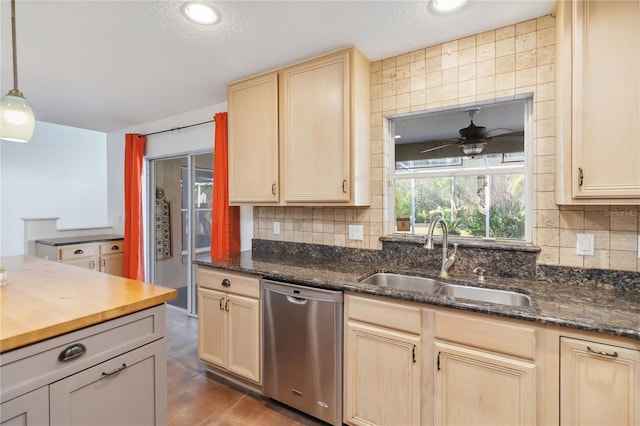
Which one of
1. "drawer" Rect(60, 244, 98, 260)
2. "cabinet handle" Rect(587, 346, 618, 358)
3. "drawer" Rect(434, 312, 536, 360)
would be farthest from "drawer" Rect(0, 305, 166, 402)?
"drawer" Rect(60, 244, 98, 260)

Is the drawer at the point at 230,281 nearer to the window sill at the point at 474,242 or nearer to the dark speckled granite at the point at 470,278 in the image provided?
the dark speckled granite at the point at 470,278

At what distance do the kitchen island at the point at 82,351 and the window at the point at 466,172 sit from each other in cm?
172

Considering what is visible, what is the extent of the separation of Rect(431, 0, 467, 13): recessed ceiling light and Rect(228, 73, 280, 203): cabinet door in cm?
122

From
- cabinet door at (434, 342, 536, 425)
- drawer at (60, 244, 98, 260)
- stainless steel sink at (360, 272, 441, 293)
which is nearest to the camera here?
cabinet door at (434, 342, 536, 425)

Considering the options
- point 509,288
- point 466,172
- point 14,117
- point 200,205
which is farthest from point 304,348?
point 200,205

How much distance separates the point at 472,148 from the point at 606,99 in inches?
28.6

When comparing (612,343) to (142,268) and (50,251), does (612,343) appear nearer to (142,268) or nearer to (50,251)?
(142,268)

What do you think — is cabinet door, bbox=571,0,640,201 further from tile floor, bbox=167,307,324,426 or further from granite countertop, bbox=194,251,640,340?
tile floor, bbox=167,307,324,426

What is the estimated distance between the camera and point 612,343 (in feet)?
3.95

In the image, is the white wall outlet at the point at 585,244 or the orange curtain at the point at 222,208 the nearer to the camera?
the white wall outlet at the point at 585,244

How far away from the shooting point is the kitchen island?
41.1 inches

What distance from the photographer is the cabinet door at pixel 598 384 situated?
119 cm

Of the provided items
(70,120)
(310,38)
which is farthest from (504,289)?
(70,120)

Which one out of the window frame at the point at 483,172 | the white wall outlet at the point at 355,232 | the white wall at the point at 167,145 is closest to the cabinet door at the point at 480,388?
the window frame at the point at 483,172
